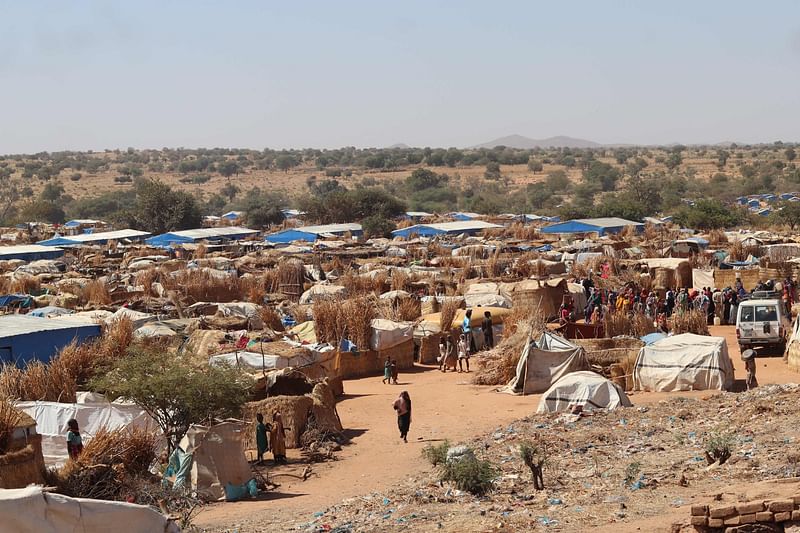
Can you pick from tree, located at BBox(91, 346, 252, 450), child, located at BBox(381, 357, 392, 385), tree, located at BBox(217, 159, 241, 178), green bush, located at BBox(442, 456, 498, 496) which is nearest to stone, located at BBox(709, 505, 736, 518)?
green bush, located at BBox(442, 456, 498, 496)

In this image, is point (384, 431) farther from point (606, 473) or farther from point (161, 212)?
point (161, 212)

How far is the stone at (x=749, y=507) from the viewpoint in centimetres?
866

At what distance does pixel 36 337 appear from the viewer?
1802 cm

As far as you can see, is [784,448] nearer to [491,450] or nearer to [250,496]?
[491,450]

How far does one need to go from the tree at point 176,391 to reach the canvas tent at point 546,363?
5.86m

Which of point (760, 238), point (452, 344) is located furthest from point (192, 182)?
point (452, 344)

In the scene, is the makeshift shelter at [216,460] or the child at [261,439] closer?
the makeshift shelter at [216,460]

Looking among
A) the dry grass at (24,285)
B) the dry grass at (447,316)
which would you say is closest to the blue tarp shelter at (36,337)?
the dry grass at (447,316)

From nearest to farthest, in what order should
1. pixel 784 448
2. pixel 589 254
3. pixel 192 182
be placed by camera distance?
pixel 784 448, pixel 589 254, pixel 192 182

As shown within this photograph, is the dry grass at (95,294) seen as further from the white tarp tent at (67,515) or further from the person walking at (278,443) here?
the white tarp tent at (67,515)

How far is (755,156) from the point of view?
122 m

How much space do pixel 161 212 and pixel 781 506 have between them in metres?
56.3

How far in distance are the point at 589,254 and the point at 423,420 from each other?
2096cm

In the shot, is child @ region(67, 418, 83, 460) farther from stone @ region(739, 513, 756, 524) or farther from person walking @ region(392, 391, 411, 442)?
stone @ region(739, 513, 756, 524)
